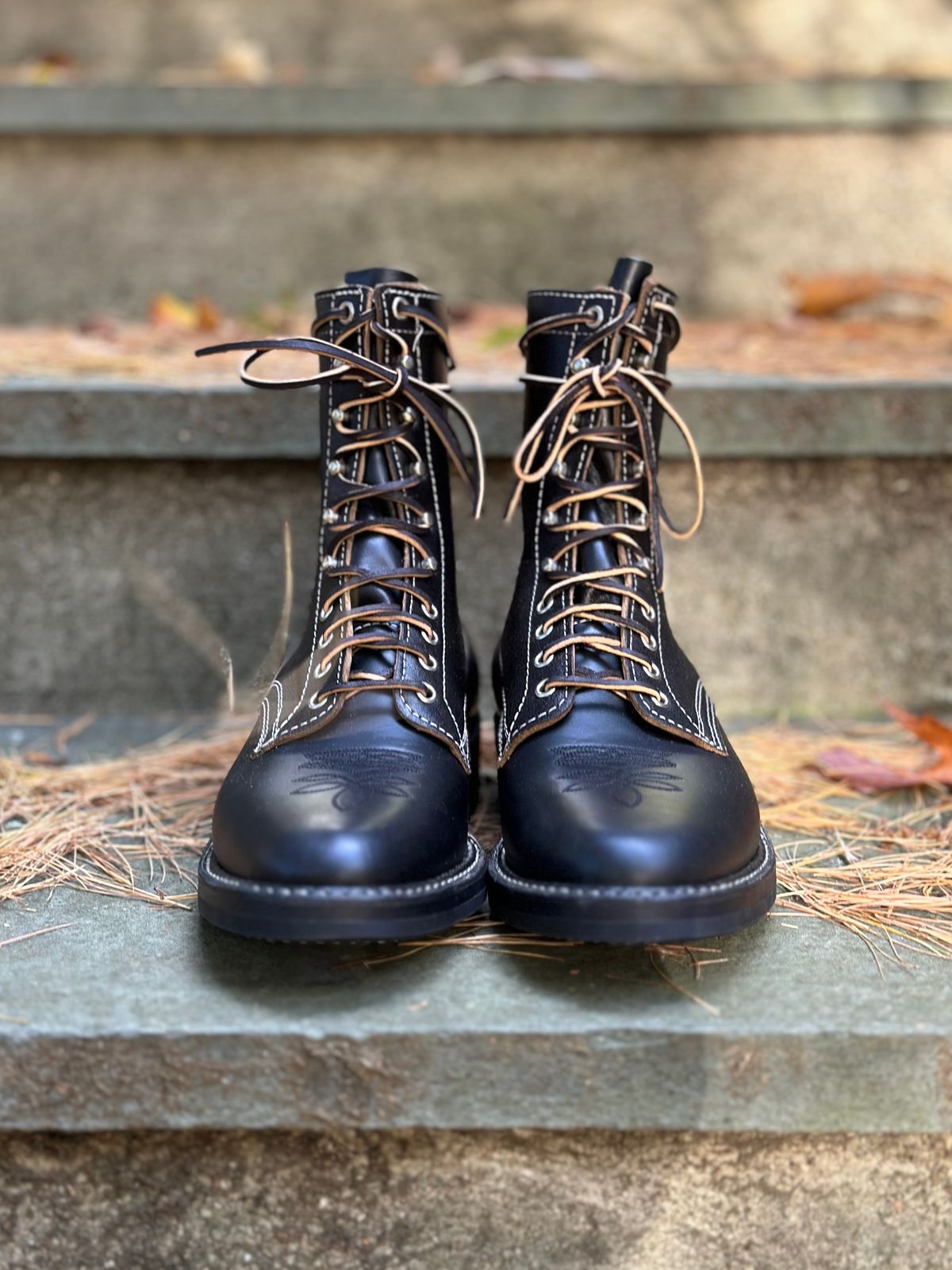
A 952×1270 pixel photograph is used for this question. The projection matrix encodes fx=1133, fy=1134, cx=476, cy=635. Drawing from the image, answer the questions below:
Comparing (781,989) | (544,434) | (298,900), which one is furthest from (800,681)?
(298,900)

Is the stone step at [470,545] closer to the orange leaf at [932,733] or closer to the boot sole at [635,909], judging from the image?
the orange leaf at [932,733]

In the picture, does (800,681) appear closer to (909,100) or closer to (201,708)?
(201,708)

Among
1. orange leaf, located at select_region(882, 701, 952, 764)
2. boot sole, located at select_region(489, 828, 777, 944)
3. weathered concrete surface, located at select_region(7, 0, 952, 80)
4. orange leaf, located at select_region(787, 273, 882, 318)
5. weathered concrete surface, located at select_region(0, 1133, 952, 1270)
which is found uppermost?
weathered concrete surface, located at select_region(7, 0, 952, 80)

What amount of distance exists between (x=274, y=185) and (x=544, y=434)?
1232 millimetres

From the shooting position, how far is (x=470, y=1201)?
93 cm

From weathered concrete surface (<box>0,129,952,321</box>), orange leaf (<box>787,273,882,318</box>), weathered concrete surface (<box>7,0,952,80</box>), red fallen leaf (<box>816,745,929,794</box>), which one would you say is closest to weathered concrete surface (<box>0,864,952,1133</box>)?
red fallen leaf (<box>816,745,929,794</box>)

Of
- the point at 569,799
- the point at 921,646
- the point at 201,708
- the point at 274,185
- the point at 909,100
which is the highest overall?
the point at 909,100

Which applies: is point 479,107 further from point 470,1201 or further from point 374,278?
point 470,1201

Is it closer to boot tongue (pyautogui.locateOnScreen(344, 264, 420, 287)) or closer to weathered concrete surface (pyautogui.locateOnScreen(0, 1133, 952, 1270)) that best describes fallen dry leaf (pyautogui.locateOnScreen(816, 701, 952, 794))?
weathered concrete surface (pyautogui.locateOnScreen(0, 1133, 952, 1270))

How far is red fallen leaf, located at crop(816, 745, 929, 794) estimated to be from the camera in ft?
4.33

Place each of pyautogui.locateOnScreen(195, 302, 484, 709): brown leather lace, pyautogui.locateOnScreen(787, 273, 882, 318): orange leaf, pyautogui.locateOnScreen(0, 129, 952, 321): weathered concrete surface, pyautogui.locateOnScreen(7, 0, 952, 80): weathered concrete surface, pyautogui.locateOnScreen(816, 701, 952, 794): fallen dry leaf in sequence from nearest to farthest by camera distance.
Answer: pyautogui.locateOnScreen(195, 302, 484, 709): brown leather lace < pyautogui.locateOnScreen(816, 701, 952, 794): fallen dry leaf < pyautogui.locateOnScreen(787, 273, 882, 318): orange leaf < pyautogui.locateOnScreen(0, 129, 952, 321): weathered concrete surface < pyautogui.locateOnScreen(7, 0, 952, 80): weathered concrete surface

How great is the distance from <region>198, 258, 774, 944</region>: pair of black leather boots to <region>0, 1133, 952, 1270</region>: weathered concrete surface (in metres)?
0.19

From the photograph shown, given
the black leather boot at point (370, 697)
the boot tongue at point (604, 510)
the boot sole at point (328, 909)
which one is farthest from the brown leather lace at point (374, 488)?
the boot sole at point (328, 909)

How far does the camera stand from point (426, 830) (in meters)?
0.94
